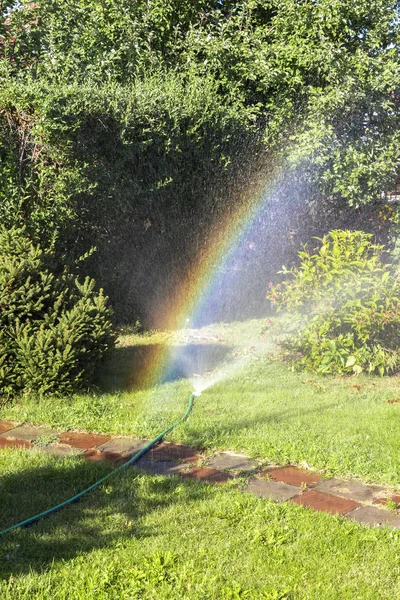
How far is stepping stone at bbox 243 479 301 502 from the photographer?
3.91 meters

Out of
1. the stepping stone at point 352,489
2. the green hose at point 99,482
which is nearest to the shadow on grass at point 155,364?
the green hose at point 99,482

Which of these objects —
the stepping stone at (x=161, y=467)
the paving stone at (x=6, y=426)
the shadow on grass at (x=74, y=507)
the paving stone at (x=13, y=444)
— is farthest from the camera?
the paving stone at (x=6, y=426)

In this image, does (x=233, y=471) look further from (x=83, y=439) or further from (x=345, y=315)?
(x=345, y=315)

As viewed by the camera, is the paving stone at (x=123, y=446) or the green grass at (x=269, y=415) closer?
the green grass at (x=269, y=415)

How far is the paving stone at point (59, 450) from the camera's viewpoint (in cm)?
470

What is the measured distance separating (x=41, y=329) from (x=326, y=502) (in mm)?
3077

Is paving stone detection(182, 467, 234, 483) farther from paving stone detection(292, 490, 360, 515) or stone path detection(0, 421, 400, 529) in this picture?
paving stone detection(292, 490, 360, 515)

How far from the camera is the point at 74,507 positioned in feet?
12.4

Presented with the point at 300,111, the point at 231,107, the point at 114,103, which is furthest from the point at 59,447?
the point at 300,111

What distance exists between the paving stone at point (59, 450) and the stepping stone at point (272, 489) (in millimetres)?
1288

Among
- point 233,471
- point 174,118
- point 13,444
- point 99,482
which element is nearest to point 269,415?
point 233,471

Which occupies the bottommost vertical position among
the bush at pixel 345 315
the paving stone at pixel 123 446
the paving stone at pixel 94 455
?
the paving stone at pixel 123 446

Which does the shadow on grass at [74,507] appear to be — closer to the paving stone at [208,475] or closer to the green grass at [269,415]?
the paving stone at [208,475]

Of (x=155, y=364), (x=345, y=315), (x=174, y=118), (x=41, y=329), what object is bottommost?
(x=155, y=364)
